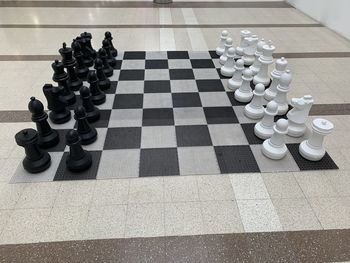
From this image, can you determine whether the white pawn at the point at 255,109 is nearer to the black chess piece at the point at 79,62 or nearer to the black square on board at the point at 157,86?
the black square on board at the point at 157,86

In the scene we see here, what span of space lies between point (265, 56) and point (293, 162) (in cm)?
91

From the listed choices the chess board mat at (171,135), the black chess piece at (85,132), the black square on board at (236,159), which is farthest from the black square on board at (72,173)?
the black square on board at (236,159)

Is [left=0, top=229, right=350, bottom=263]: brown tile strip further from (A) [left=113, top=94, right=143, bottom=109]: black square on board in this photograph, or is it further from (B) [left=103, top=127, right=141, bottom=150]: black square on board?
(A) [left=113, top=94, right=143, bottom=109]: black square on board

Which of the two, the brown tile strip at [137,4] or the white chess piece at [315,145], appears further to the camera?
the brown tile strip at [137,4]

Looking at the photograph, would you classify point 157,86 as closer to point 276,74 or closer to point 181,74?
point 181,74

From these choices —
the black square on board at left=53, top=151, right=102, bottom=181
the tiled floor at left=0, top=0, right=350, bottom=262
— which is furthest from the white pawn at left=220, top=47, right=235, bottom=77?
the black square on board at left=53, top=151, right=102, bottom=181

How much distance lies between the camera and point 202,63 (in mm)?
2641

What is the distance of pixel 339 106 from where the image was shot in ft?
6.71

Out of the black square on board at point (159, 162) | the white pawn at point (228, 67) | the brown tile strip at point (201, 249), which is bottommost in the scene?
the black square on board at point (159, 162)

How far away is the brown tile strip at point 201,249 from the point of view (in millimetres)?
1073

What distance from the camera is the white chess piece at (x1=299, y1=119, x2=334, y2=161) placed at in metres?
1.44

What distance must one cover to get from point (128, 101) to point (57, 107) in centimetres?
51

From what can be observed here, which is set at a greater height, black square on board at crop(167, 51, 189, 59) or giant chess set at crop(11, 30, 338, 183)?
giant chess set at crop(11, 30, 338, 183)

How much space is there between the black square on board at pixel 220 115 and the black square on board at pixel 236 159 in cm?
27
